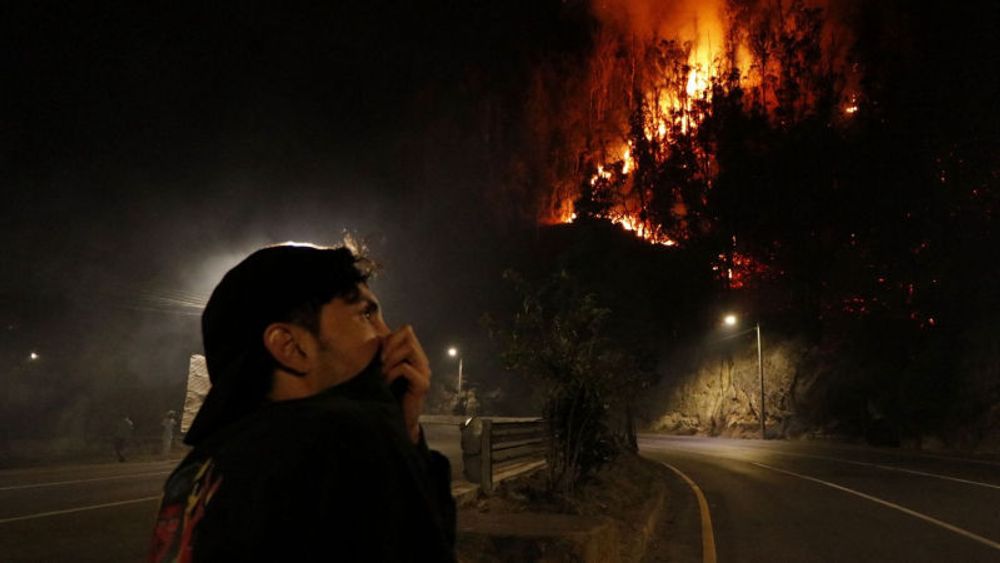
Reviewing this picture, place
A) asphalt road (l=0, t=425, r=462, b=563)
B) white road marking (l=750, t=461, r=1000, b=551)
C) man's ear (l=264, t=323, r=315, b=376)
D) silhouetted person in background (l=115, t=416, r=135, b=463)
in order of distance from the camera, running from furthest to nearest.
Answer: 1. silhouetted person in background (l=115, t=416, r=135, b=463)
2. white road marking (l=750, t=461, r=1000, b=551)
3. asphalt road (l=0, t=425, r=462, b=563)
4. man's ear (l=264, t=323, r=315, b=376)

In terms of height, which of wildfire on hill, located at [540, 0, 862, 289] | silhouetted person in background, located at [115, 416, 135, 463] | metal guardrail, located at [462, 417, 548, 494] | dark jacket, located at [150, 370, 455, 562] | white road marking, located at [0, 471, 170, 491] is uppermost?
wildfire on hill, located at [540, 0, 862, 289]

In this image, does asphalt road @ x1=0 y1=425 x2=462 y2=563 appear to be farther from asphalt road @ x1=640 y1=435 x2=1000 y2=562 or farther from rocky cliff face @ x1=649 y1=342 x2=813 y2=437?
rocky cliff face @ x1=649 y1=342 x2=813 y2=437

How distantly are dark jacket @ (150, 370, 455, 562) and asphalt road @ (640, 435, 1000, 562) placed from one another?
7.60 m

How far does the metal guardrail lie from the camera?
9.67 m

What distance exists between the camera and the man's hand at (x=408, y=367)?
1300 mm

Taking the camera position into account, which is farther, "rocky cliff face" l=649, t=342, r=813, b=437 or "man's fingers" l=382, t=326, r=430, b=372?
"rocky cliff face" l=649, t=342, r=813, b=437

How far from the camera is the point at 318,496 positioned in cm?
96

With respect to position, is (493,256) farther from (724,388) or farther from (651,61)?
(724,388)

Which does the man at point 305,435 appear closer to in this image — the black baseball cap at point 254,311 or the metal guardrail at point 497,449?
the black baseball cap at point 254,311

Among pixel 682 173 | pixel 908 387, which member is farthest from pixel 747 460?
pixel 682 173

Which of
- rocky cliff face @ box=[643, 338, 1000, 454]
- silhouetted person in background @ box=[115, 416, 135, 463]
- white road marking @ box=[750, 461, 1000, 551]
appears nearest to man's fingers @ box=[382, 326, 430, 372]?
white road marking @ box=[750, 461, 1000, 551]

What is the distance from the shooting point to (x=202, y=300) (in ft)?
76.5

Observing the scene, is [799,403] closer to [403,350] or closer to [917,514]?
[917,514]

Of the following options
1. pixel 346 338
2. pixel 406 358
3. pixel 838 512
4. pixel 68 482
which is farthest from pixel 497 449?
pixel 68 482
